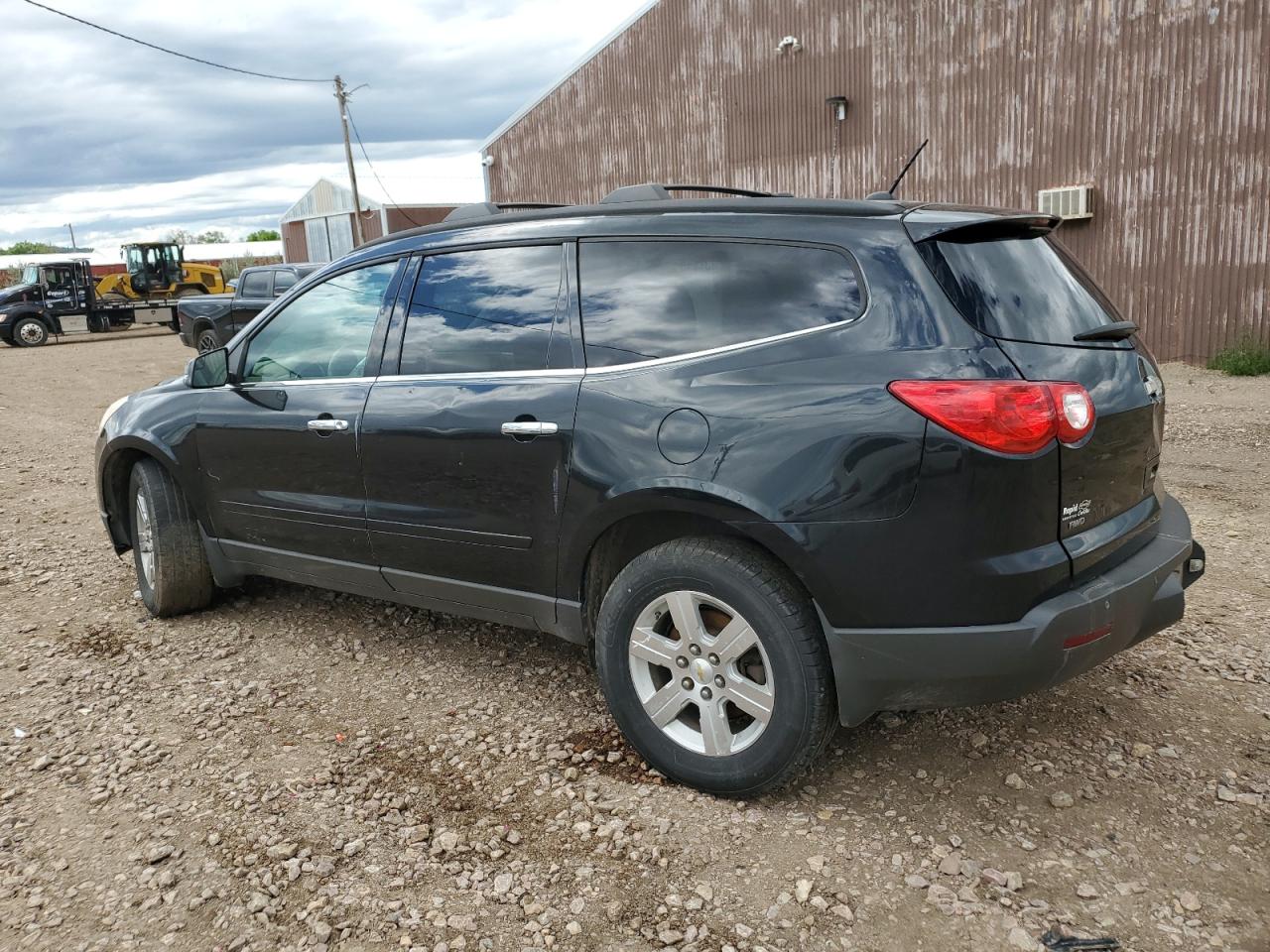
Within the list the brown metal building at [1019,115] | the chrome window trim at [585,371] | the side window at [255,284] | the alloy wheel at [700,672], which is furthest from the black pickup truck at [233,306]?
the alloy wheel at [700,672]

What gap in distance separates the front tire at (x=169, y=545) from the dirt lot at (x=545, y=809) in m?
0.20

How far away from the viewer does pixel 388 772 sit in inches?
129

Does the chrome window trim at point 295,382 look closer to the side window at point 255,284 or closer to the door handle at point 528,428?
the door handle at point 528,428

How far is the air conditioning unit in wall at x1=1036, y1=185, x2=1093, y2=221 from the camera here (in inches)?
519

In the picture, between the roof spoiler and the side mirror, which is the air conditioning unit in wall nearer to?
the roof spoiler

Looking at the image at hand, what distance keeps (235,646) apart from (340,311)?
5.21 feet

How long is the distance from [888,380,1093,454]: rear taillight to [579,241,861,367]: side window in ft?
1.14

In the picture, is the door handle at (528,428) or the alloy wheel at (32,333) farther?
the alloy wheel at (32,333)

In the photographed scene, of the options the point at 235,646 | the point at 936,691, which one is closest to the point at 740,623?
the point at 936,691

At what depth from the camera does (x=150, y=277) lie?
29.2 meters

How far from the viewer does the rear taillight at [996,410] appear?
2.49 meters

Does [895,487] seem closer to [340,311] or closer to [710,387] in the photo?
[710,387]

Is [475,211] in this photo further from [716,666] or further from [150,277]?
[150,277]

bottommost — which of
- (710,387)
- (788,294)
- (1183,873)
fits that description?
(1183,873)
